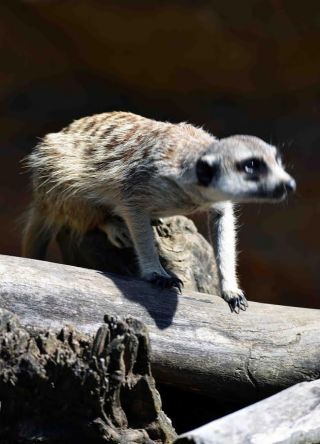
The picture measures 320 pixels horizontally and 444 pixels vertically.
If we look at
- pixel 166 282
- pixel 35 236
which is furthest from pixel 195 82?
pixel 166 282

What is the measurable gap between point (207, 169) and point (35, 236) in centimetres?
147

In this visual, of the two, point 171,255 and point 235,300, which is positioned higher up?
point 235,300

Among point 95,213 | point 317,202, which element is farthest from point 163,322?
point 317,202

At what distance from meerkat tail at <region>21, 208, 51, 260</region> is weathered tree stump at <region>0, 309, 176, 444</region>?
5.88 ft

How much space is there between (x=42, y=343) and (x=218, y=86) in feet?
10.9

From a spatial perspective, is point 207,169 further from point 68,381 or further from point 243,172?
point 68,381

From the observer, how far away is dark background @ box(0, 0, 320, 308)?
5965mm

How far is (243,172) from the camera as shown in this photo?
4.00 meters

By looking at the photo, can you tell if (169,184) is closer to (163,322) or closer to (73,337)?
(163,322)

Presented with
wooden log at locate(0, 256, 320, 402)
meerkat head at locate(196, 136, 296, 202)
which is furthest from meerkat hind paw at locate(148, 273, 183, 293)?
meerkat head at locate(196, 136, 296, 202)

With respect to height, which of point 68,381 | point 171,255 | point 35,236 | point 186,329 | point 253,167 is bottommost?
point 35,236

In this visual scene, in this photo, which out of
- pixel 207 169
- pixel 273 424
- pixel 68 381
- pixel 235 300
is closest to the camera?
pixel 273 424

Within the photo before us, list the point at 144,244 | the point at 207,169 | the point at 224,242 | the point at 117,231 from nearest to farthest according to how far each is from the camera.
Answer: the point at 207,169
the point at 144,244
the point at 224,242
the point at 117,231

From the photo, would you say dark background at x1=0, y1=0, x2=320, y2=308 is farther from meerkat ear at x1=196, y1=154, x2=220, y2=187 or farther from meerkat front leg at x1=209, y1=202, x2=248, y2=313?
meerkat ear at x1=196, y1=154, x2=220, y2=187
